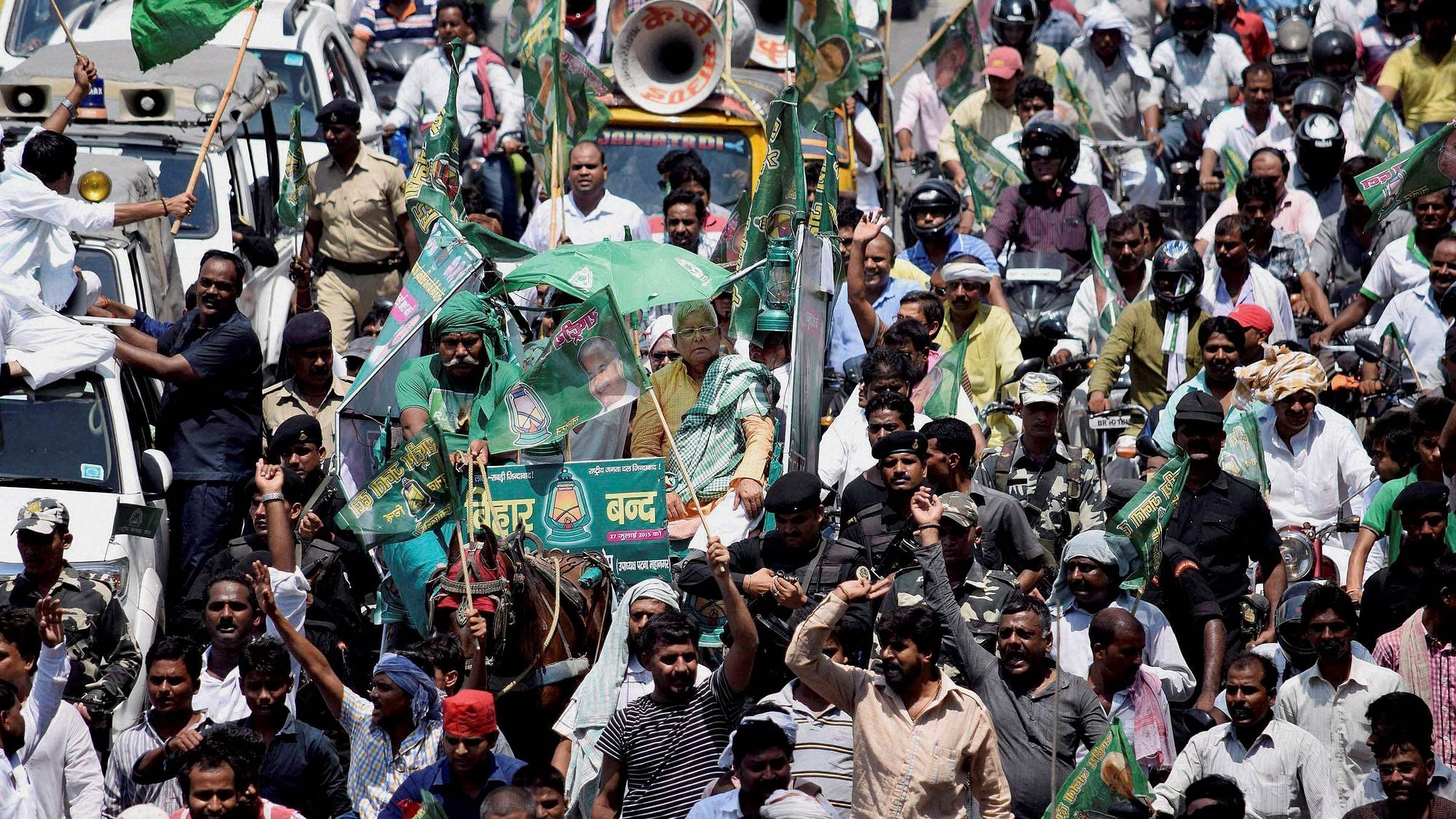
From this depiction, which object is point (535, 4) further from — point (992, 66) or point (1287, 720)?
point (1287, 720)

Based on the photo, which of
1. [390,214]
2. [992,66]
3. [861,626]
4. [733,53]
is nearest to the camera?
[861,626]

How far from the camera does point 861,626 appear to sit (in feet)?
33.3

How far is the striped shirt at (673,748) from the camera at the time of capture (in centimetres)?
980

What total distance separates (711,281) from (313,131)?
6.63 metres

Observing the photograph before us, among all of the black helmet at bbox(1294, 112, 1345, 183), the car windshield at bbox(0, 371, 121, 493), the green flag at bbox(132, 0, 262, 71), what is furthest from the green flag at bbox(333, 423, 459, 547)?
the black helmet at bbox(1294, 112, 1345, 183)

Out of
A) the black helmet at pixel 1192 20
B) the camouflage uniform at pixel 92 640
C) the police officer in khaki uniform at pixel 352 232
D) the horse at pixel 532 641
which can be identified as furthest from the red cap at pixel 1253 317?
the black helmet at pixel 1192 20

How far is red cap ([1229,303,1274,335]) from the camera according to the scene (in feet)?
46.0

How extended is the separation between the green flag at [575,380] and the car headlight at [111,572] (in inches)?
69.8

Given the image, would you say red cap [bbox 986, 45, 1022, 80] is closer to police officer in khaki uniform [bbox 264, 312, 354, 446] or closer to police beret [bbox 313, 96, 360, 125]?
police beret [bbox 313, 96, 360, 125]

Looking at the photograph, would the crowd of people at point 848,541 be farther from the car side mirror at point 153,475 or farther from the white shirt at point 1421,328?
the car side mirror at point 153,475

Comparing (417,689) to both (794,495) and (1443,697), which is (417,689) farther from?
(1443,697)

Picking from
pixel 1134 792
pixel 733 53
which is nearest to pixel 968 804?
pixel 1134 792

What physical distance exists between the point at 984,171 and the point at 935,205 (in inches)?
62.7

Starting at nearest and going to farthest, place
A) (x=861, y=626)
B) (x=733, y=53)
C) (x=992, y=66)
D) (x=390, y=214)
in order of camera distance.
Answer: (x=861, y=626) → (x=390, y=214) → (x=733, y=53) → (x=992, y=66)
